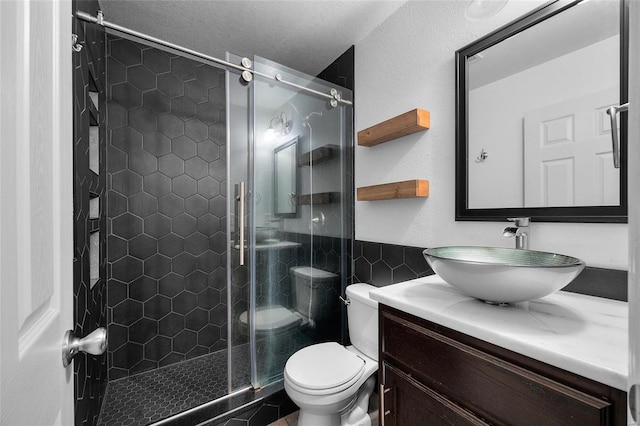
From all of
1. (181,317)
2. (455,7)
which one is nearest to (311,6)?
(455,7)

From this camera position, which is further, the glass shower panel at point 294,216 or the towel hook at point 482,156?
the glass shower panel at point 294,216

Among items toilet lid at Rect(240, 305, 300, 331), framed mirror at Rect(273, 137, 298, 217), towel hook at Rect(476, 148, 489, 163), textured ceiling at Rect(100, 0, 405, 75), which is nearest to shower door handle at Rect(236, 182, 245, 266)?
framed mirror at Rect(273, 137, 298, 217)

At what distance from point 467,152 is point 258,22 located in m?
1.51

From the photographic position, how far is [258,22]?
181 centimetres

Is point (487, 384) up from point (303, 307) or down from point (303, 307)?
up

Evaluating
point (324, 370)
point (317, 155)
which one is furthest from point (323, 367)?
point (317, 155)

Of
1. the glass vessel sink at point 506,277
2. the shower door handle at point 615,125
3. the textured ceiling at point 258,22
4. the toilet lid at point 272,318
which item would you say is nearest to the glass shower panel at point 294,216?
the toilet lid at point 272,318

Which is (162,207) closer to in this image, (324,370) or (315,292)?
(315,292)

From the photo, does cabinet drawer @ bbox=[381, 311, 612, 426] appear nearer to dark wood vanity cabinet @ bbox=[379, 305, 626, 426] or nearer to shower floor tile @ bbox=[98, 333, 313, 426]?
dark wood vanity cabinet @ bbox=[379, 305, 626, 426]

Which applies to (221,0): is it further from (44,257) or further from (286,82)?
(44,257)

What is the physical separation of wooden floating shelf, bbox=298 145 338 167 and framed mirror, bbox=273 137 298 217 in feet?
0.17

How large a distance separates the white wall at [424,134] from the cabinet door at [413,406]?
Result: 2.37 feet

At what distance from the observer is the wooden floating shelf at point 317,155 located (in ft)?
5.97

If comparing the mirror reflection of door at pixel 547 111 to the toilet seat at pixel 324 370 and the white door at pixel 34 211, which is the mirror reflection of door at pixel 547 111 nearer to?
the toilet seat at pixel 324 370
